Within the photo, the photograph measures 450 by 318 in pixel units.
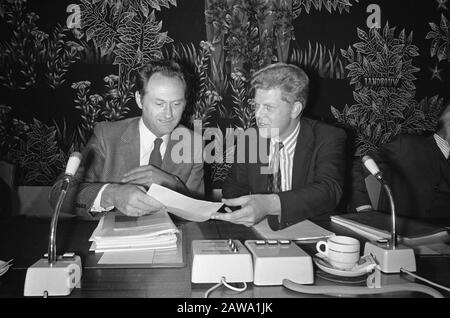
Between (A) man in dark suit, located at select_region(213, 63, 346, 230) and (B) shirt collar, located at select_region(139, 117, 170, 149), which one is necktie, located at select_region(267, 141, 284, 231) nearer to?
(A) man in dark suit, located at select_region(213, 63, 346, 230)

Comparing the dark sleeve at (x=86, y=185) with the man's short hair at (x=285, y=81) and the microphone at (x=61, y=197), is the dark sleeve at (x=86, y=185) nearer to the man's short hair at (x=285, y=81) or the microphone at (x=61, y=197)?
the microphone at (x=61, y=197)

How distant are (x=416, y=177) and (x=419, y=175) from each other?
0.02 m

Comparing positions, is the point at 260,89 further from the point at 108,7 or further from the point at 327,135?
the point at 108,7

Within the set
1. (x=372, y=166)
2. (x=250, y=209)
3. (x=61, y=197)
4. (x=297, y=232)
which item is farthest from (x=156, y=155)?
(x=372, y=166)

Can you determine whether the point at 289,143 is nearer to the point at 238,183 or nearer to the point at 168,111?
the point at 238,183

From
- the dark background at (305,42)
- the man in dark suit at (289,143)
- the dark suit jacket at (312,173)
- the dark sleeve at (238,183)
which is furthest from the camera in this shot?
the dark background at (305,42)

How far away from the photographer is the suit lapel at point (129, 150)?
231cm

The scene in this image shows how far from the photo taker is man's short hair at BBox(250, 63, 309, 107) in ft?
7.38

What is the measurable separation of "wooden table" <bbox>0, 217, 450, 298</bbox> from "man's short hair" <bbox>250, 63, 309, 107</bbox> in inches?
35.6

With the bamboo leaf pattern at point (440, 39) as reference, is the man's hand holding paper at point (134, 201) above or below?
below

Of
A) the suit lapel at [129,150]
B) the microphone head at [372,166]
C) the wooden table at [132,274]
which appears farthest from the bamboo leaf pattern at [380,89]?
the microphone head at [372,166]

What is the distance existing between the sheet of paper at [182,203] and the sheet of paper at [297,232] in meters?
0.25

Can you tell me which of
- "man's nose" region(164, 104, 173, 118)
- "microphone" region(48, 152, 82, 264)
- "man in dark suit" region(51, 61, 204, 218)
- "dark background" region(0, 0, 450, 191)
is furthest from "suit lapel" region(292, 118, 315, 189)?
"microphone" region(48, 152, 82, 264)

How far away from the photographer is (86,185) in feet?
6.59
